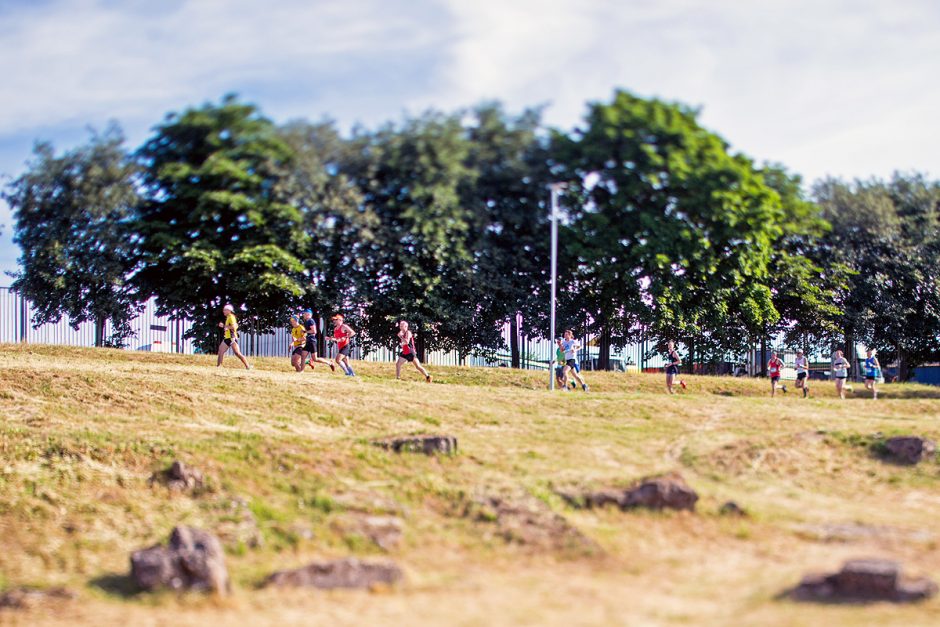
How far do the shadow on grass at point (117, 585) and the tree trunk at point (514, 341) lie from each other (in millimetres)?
12845

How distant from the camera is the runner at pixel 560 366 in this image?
987 inches

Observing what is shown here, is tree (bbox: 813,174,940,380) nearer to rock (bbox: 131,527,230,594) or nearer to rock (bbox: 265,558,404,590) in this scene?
rock (bbox: 265,558,404,590)

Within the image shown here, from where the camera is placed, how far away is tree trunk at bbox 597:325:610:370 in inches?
1061

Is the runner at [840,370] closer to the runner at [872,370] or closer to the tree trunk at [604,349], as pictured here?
the runner at [872,370]

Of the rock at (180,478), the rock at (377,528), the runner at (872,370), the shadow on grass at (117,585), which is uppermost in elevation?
the runner at (872,370)

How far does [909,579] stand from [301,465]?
332 inches

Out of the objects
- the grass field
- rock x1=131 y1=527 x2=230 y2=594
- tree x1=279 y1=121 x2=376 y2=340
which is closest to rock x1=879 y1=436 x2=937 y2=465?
the grass field

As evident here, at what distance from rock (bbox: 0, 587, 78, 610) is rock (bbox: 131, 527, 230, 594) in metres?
0.69

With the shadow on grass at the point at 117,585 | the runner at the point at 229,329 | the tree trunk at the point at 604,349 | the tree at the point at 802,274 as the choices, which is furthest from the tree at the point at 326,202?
the tree trunk at the point at 604,349

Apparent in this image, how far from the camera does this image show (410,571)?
1074 centimetres

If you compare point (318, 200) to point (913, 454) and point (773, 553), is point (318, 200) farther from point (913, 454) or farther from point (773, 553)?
point (913, 454)

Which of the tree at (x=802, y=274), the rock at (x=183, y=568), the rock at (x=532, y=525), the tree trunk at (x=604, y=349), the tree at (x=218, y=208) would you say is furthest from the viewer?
the tree trunk at (x=604, y=349)

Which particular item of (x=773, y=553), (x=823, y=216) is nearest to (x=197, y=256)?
(x=773, y=553)

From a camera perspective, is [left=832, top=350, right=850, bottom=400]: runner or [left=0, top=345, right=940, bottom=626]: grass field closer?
[left=0, top=345, right=940, bottom=626]: grass field
